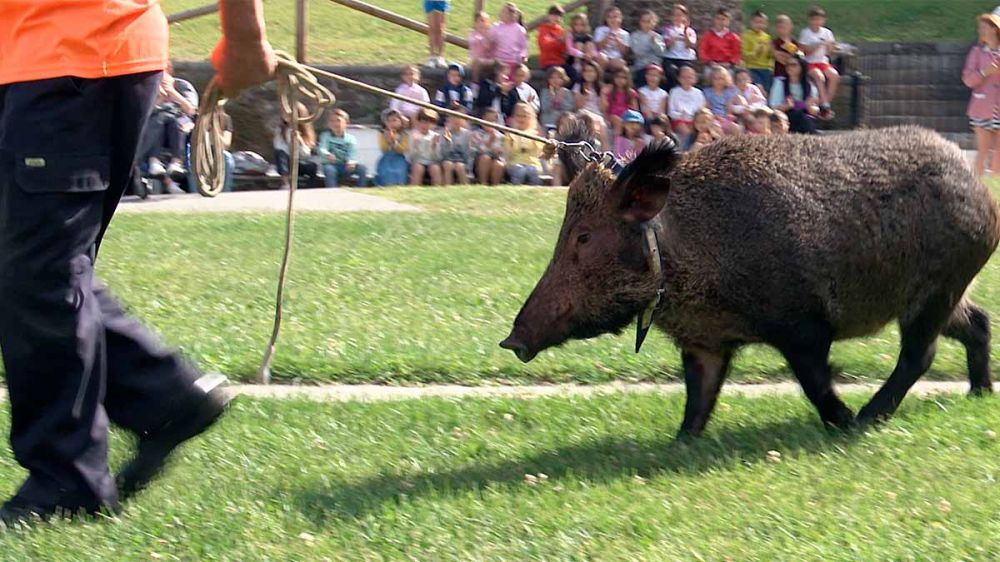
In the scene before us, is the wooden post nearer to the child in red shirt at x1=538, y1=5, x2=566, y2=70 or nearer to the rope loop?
the child in red shirt at x1=538, y1=5, x2=566, y2=70

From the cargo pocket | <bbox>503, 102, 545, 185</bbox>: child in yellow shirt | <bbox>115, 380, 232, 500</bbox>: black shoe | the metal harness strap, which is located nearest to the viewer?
the cargo pocket

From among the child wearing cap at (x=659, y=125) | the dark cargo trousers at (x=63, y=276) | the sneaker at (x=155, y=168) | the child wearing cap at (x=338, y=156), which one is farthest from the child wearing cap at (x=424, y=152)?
the dark cargo trousers at (x=63, y=276)

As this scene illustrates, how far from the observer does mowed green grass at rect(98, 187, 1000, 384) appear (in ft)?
22.6

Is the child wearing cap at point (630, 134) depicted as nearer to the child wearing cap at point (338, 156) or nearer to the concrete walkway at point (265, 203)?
the child wearing cap at point (338, 156)

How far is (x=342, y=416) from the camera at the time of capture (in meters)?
5.90

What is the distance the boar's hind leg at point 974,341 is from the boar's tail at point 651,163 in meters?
1.82

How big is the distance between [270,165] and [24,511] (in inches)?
541

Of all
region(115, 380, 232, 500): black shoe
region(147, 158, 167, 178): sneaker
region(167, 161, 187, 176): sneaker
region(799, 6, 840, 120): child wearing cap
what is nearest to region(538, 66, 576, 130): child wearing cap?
region(799, 6, 840, 120): child wearing cap

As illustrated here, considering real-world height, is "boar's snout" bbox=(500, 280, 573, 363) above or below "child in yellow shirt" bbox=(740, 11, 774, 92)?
below

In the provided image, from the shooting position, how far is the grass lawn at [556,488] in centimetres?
429

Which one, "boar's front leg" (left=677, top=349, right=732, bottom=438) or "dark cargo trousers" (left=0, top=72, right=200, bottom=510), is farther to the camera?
"boar's front leg" (left=677, top=349, right=732, bottom=438)

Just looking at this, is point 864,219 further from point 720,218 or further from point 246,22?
point 246,22

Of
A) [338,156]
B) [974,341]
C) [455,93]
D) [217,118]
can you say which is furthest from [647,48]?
[217,118]

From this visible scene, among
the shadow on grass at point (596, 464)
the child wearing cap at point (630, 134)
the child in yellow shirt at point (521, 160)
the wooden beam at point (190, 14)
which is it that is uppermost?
the wooden beam at point (190, 14)
